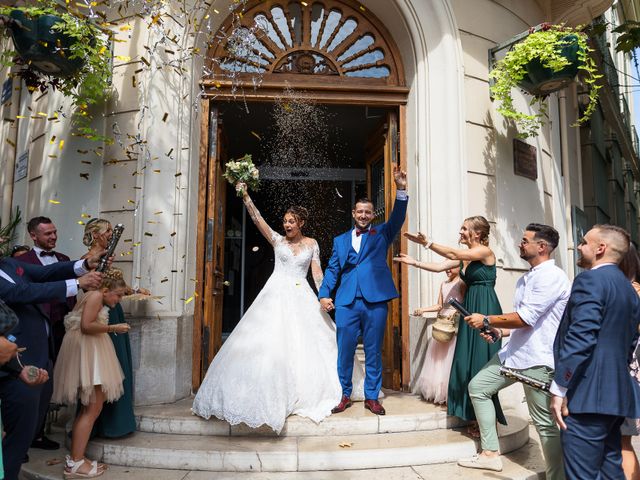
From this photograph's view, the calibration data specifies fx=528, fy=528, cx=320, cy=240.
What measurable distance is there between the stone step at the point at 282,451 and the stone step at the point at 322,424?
0.06 meters

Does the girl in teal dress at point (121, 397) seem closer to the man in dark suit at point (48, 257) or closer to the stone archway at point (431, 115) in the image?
the man in dark suit at point (48, 257)

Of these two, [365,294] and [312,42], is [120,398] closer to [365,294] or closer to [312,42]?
[365,294]

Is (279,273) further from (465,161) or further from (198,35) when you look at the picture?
(198,35)

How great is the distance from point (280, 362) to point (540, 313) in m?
2.24

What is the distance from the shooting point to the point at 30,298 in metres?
3.36

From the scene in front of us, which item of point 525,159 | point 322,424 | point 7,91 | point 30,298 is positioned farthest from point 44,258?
point 525,159

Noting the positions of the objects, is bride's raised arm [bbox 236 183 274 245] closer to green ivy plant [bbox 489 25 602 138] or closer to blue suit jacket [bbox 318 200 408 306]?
blue suit jacket [bbox 318 200 408 306]

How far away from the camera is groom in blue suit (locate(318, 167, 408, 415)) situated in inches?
195

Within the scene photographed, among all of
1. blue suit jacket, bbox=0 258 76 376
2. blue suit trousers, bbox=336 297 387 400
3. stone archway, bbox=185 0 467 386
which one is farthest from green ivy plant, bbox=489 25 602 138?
blue suit jacket, bbox=0 258 76 376

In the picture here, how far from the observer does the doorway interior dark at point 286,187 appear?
10.5 metres

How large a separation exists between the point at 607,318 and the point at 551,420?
1.05 metres

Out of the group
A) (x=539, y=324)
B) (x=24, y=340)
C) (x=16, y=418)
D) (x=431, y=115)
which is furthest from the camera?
(x=431, y=115)

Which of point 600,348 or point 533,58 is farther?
point 533,58

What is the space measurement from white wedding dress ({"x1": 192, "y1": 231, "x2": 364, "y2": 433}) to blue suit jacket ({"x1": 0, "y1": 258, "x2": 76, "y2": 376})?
4.87ft
